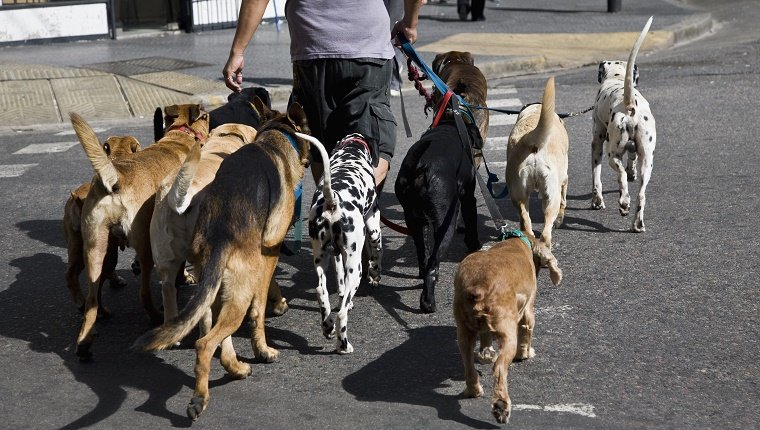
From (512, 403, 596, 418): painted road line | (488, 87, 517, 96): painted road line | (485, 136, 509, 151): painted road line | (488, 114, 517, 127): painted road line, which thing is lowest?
→ (512, 403, 596, 418): painted road line

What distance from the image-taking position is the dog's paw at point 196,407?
15.5ft

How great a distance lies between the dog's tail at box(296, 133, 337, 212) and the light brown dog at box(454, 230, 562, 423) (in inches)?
35.1

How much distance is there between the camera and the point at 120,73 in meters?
14.6

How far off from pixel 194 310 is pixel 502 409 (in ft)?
4.97

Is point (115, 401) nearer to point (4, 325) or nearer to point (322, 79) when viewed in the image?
point (4, 325)

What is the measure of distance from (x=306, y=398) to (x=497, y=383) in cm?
105

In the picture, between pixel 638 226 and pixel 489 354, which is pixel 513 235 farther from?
pixel 638 226

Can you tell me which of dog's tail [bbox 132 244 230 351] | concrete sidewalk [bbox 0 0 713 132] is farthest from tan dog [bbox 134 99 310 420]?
concrete sidewalk [bbox 0 0 713 132]

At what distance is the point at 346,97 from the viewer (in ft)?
20.9

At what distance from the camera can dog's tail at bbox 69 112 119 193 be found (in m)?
5.44

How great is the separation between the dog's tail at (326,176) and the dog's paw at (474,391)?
127 centimetres

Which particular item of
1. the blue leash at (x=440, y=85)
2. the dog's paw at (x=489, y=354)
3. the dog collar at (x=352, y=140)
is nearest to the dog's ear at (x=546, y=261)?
the dog's paw at (x=489, y=354)

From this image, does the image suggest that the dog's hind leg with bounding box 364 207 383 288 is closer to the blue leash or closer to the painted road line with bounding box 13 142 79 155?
the blue leash

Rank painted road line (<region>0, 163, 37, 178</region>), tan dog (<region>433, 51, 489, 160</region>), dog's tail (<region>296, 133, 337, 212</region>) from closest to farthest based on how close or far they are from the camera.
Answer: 1. dog's tail (<region>296, 133, 337, 212</region>)
2. tan dog (<region>433, 51, 489, 160</region>)
3. painted road line (<region>0, 163, 37, 178</region>)
